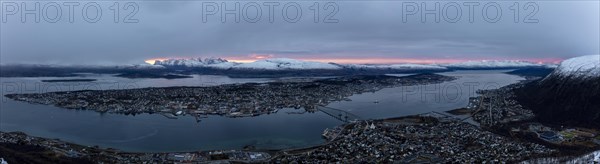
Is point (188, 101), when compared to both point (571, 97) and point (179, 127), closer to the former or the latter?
point (179, 127)

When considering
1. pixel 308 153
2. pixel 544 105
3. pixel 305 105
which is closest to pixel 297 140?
pixel 308 153

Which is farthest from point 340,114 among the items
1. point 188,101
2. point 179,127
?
point 188,101

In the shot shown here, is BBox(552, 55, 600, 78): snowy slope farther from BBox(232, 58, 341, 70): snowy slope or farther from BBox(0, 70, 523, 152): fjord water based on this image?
BBox(232, 58, 341, 70): snowy slope

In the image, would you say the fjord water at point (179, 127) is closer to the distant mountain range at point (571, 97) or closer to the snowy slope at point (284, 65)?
the distant mountain range at point (571, 97)

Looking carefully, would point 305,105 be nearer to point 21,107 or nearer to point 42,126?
point 42,126

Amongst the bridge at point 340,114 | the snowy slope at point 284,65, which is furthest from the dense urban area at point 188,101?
the snowy slope at point 284,65

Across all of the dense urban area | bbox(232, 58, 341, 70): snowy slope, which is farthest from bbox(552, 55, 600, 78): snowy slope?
bbox(232, 58, 341, 70): snowy slope
